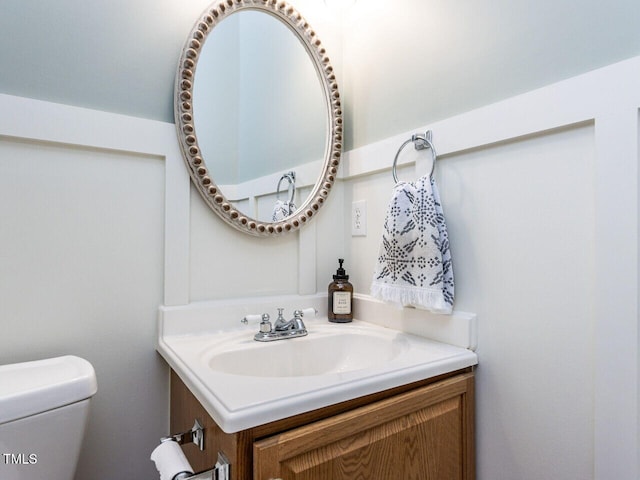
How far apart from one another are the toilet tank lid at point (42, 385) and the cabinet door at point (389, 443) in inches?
16.6

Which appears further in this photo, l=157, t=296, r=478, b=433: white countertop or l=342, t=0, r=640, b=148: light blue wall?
l=342, t=0, r=640, b=148: light blue wall

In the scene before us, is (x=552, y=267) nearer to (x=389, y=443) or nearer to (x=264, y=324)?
(x=389, y=443)

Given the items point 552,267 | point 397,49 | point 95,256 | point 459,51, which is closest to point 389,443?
point 552,267

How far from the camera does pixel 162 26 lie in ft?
3.49

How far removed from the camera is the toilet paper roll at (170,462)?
629mm

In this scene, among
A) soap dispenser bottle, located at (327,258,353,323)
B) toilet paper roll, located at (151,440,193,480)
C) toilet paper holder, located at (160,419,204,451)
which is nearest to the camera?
toilet paper roll, located at (151,440,193,480)

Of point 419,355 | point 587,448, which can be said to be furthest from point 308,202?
point 587,448

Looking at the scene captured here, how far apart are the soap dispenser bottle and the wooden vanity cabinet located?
0.41m

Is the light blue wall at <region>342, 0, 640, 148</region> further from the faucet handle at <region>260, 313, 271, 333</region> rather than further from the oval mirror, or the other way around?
the faucet handle at <region>260, 313, 271, 333</region>

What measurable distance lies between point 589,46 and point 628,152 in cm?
24

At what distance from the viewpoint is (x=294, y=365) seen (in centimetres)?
107

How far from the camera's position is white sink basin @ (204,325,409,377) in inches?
38.8

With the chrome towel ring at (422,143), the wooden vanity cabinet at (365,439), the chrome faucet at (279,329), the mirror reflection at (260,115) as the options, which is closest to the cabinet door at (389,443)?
the wooden vanity cabinet at (365,439)

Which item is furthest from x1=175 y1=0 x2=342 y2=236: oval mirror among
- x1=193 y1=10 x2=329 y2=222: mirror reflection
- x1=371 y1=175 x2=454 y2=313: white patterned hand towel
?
x1=371 y1=175 x2=454 y2=313: white patterned hand towel
